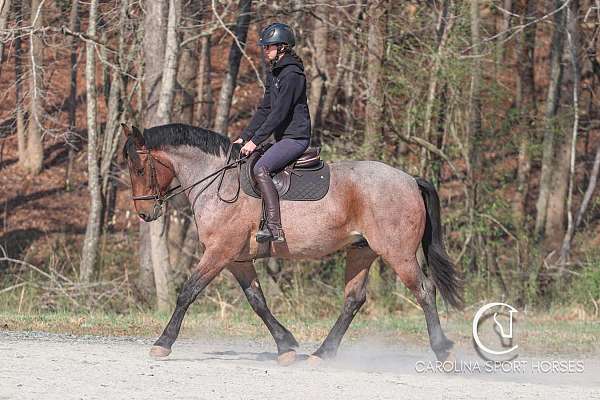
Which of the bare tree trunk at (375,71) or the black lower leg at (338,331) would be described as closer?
the black lower leg at (338,331)

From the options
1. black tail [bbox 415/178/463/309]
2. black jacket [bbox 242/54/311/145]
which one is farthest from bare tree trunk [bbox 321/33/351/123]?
black jacket [bbox 242/54/311/145]

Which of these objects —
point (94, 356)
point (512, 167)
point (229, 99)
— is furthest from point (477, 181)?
point (94, 356)

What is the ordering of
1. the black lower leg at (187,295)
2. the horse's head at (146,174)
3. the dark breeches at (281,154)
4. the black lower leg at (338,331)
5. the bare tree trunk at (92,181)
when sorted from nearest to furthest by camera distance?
the black lower leg at (187,295), the dark breeches at (281,154), the horse's head at (146,174), the black lower leg at (338,331), the bare tree trunk at (92,181)

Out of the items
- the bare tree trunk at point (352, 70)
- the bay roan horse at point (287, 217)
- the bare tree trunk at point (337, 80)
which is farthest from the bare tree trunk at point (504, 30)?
the bay roan horse at point (287, 217)

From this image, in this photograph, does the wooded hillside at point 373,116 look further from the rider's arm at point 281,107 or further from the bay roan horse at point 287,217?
the rider's arm at point 281,107

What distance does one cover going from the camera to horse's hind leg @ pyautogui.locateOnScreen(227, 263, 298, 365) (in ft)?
36.9

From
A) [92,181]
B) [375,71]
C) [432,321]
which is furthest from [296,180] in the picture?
[92,181]

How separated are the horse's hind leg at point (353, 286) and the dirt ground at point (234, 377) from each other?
38cm

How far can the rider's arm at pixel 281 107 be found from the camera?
11016 mm

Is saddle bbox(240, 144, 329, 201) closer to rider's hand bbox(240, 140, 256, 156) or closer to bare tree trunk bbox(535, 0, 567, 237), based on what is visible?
rider's hand bbox(240, 140, 256, 156)

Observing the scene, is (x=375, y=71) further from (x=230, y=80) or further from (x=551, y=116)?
(x=551, y=116)

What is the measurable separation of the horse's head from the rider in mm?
982

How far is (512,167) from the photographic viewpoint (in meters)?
23.1

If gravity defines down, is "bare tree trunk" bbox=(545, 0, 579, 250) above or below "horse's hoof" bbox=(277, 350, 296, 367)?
above
